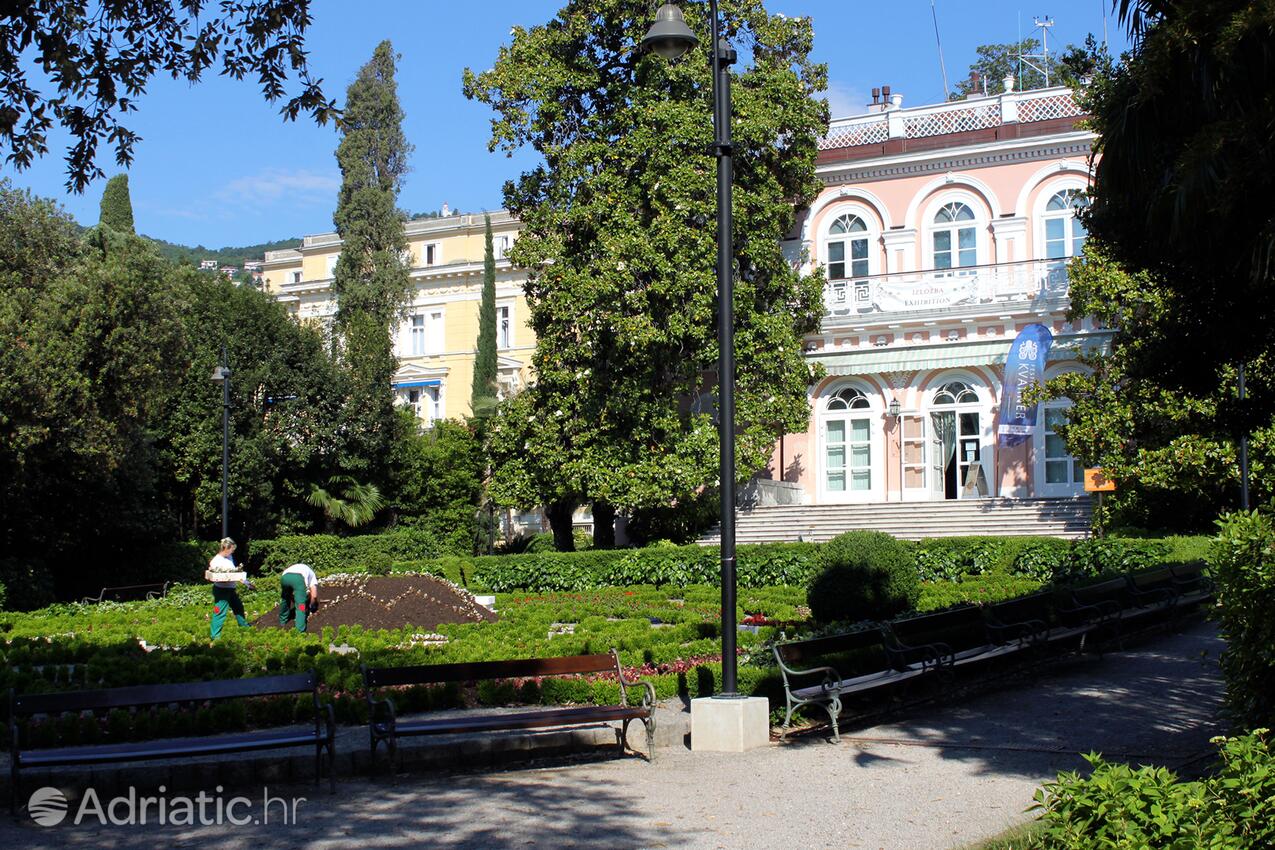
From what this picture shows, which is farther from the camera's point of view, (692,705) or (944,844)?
(692,705)

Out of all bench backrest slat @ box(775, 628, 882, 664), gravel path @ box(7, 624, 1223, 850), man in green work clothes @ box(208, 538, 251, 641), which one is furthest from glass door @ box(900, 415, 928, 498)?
gravel path @ box(7, 624, 1223, 850)

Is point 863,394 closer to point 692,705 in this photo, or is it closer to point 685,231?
point 685,231

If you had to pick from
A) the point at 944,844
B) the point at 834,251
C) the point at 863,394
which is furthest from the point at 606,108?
the point at 944,844

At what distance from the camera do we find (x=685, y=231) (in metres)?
29.6

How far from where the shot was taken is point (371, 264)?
4469 cm

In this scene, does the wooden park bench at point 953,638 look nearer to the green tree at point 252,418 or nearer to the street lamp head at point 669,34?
the street lamp head at point 669,34

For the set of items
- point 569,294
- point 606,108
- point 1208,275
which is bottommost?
point 1208,275

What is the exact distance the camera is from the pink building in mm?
32562

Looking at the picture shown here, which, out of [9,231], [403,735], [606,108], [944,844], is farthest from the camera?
[606,108]

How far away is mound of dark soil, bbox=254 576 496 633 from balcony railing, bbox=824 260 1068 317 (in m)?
17.5

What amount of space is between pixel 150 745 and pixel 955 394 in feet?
92.0

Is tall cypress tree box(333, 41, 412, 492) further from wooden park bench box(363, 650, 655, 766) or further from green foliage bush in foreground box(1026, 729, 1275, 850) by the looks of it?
green foliage bush in foreground box(1026, 729, 1275, 850)

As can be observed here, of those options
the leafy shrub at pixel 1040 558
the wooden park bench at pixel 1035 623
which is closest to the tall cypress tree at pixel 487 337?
the leafy shrub at pixel 1040 558

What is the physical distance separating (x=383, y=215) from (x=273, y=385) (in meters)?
9.64
